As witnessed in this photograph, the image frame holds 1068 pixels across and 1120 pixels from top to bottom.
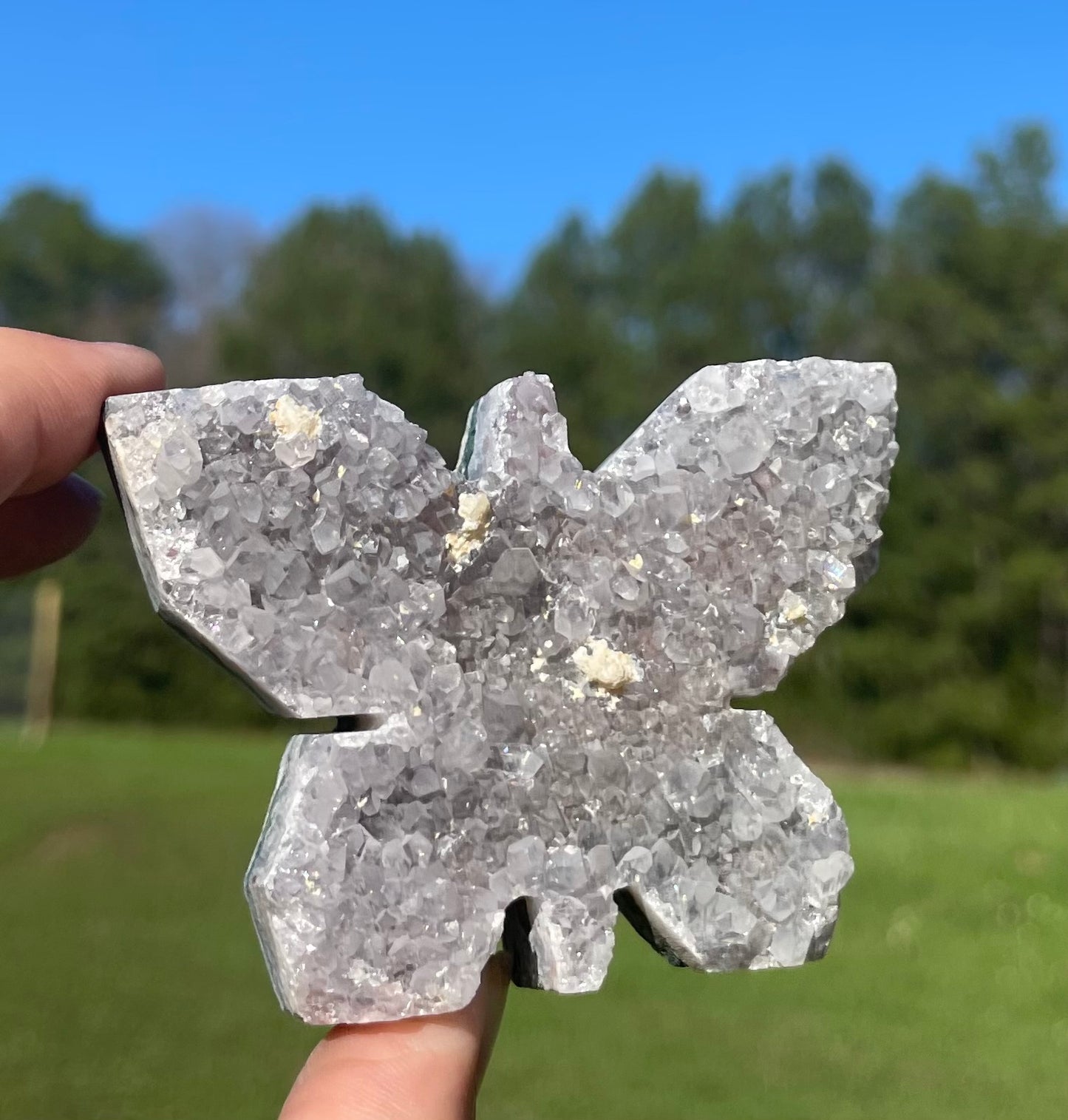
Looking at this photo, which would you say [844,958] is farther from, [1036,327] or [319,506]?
[1036,327]

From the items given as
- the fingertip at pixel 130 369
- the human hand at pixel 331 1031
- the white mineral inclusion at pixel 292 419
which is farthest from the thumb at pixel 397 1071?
the fingertip at pixel 130 369

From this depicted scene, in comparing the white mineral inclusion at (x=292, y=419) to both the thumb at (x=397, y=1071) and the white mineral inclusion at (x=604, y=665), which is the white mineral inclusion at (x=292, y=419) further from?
the thumb at (x=397, y=1071)

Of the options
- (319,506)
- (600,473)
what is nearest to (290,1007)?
(319,506)

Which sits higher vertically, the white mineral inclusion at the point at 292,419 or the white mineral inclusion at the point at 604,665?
the white mineral inclusion at the point at 292,419

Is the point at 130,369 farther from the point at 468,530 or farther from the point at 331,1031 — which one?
the point at 331,1031

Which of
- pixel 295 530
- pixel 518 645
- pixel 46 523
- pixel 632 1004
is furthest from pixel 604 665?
pixel 632 1004

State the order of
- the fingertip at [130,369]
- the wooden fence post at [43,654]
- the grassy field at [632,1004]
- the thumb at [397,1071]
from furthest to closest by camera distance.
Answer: the wooden fence post at [43,654] → the grassy field at [632,1004] → the fingertip at [130,369] → the thumb at [397,1071]

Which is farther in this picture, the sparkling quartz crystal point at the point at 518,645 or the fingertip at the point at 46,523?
the fingertip at the point at 46,523

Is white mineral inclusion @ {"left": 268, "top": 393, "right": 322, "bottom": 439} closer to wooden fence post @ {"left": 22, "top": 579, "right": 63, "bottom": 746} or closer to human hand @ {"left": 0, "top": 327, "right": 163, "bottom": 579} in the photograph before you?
human hand @ {"left": 0, "top": 327, "right": 163, "bottom": 579}
